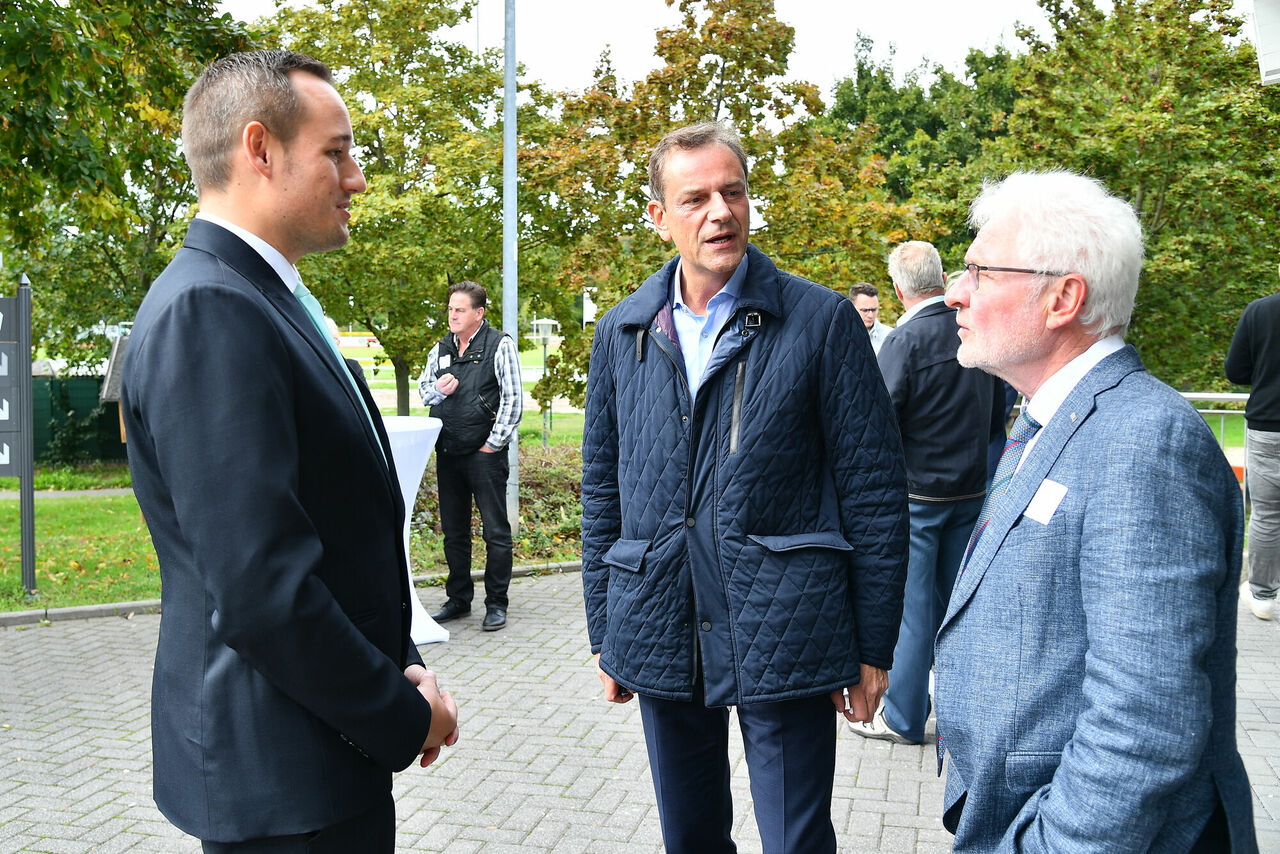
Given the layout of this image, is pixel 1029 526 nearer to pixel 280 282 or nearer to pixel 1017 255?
pixel 1017 255

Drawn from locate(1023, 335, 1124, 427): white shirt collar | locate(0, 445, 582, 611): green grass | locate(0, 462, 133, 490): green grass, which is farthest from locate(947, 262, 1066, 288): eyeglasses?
locate(0, 462, 133, 490): green grass

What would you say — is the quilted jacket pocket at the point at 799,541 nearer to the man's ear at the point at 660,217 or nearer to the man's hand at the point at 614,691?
the man's hand at the point at 614,691

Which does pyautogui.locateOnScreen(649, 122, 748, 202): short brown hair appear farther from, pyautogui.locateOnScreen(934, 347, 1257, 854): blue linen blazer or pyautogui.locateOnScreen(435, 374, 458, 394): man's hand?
pyautogui.locateOnScreen(435, 374, 458, 394): man's hand

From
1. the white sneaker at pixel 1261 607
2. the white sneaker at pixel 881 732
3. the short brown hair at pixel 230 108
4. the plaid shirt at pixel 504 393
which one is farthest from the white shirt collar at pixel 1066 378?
the white sneaker at pixel 1261 607

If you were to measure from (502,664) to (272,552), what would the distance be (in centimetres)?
501

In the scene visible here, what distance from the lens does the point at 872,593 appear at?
2.62 meters

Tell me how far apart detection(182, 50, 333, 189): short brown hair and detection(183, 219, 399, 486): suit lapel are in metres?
0.12

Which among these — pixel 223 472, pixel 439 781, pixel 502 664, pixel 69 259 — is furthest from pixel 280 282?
pixel 69 259

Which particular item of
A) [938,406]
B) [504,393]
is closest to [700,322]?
[938,406]

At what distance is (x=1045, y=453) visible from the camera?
1789 millimetres

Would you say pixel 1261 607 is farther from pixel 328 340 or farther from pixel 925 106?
pixel 925 106

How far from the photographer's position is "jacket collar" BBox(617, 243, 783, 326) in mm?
2670

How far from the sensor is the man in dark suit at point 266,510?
5.11 ft

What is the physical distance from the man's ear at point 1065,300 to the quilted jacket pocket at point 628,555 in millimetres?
1220
